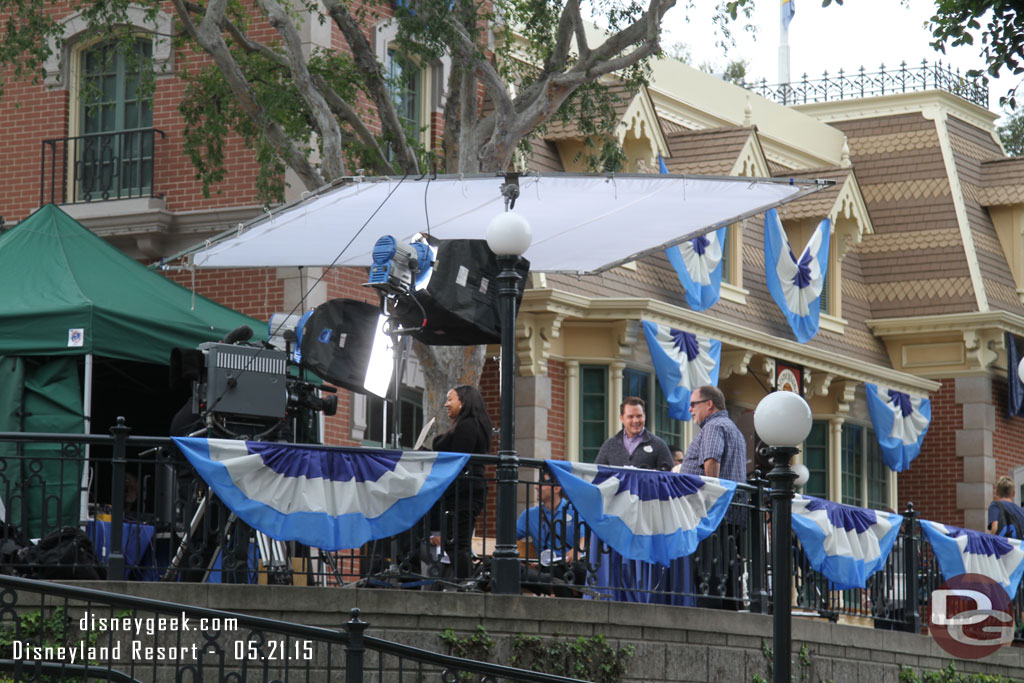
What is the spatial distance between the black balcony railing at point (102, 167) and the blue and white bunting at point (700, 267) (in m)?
6.29

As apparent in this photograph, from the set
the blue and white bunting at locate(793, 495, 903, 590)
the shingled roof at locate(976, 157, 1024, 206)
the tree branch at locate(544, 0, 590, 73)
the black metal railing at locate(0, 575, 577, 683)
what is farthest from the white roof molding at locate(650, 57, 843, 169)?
the black metal railing at locate(0, 575, 577, 683)

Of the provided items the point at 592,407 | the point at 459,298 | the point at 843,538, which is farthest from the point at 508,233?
the point at 592,407

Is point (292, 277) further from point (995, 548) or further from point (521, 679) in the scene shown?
point (521, 679)

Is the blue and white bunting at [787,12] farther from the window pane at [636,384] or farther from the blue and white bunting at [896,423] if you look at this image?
the window pane at [636,384]

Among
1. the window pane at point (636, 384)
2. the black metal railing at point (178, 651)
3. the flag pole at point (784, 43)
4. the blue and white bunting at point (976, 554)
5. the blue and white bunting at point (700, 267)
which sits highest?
the flag pole at point (784, 43)

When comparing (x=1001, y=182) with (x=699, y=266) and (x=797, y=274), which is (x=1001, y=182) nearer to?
(x=797, y=274)

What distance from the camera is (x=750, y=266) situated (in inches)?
977

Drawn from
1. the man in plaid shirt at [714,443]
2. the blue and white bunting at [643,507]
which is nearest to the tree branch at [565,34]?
the man in plaid shirt at [714,443]

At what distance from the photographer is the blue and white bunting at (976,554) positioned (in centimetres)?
1561

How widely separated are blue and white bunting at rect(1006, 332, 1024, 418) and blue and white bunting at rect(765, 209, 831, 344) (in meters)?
3.34

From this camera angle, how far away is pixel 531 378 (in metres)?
20.5

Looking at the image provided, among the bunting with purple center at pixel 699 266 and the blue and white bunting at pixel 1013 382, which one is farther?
the blue and white bunting at pixel 1013 382

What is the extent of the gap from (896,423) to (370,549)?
15.1 meters

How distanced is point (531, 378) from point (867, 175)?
9657 mm
